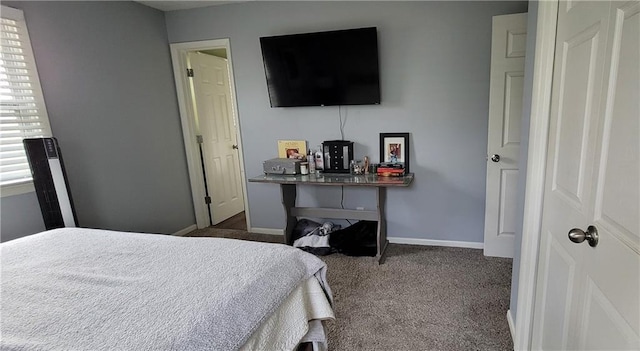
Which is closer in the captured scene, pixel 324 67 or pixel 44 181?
pixel 44 181

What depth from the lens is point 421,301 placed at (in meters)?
2.26

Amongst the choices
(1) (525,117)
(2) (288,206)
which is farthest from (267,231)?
(1) (525,117)

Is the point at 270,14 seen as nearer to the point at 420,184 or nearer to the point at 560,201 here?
the point at 420,184

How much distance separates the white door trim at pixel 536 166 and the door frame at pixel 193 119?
2720 millimetres

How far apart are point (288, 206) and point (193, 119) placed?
152 cm

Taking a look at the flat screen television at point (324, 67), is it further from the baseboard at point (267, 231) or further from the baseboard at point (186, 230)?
the baseboard at point (186, 230)

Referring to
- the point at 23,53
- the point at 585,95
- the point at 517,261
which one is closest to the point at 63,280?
the point at 23,53

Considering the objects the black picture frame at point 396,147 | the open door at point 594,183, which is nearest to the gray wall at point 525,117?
the open door at point 594,183

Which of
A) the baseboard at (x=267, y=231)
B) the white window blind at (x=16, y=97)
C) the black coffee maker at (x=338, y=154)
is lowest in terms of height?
the baseboard at (x=267, y=231)

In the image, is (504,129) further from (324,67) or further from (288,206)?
(288,206)

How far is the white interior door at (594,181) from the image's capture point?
2.66 feet

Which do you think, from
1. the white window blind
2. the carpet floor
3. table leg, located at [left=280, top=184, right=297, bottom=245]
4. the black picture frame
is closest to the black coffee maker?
the black picture frame

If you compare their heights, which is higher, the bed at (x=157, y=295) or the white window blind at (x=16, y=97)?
the white window blind at (x=16, y=97)

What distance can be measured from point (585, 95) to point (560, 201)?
41cm
